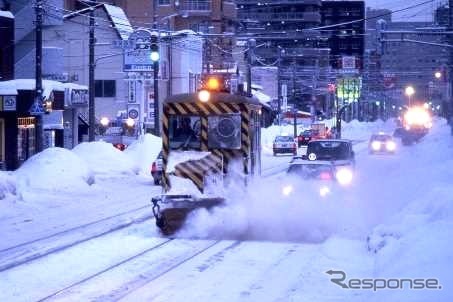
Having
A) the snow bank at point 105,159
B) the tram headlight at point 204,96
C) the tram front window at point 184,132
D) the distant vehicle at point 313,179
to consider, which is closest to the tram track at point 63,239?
the tram front window at point 184,132

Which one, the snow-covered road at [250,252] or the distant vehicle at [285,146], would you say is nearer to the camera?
the snow-covered road at [250,252]

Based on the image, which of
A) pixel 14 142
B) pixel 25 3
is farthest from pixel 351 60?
pixel 14 142

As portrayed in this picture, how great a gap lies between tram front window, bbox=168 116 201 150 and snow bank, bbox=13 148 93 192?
A: 1040 cm

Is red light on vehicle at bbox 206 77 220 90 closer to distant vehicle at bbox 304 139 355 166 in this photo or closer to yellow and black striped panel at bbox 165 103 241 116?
yellow and black striped panel at bbox 165 103 241 116

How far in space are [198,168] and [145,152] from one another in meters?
25.6

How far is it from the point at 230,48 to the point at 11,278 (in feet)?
263

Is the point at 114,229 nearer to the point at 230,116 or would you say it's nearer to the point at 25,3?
the point at 230,116

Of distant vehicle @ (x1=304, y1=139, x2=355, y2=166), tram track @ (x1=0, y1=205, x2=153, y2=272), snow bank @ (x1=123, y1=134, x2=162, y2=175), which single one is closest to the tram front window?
tram track @ (x1=0, y1=205, x2=153, y2=272)

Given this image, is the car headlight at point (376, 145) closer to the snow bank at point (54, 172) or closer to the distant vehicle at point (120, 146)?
the distant vehicle at point (120, 146)

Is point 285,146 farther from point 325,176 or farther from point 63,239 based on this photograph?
point 63,239

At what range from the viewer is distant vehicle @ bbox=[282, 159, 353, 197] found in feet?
A: 70.5

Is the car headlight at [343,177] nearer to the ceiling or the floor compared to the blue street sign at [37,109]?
nearer to the floor

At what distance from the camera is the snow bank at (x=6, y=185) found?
26.0 metres

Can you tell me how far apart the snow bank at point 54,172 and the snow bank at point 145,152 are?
8.03 metres
